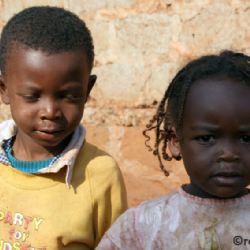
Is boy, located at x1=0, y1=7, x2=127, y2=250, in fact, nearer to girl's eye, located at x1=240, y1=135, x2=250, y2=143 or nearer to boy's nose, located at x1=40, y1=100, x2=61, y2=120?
boy's nose, located at x1=40, y1=100, x2=61, y2=120

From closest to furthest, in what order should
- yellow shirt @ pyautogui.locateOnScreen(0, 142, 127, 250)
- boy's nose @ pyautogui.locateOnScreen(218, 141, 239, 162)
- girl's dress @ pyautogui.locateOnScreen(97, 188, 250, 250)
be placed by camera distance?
boy's nose @ pyautogui.locateOnScreen(218, 141, 239, 162) < girl's dress @ pyautogui.locateOnScreen(97, 188, 250, 250) < yellow shirt @ pyautogui.locateOnScreen(0, 142, 127, 250)

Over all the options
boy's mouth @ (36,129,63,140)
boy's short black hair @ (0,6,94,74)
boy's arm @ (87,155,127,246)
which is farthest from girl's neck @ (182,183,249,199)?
boy's short black hair @ (0,6,94,74)

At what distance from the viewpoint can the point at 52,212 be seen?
2650 millimetres

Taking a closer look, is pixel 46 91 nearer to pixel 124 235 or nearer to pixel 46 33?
pixel 46 33

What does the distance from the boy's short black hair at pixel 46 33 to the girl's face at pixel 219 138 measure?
21.0 inches

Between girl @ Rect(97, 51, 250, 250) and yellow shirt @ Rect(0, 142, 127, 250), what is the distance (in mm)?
229

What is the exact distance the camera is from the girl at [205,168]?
7.37 ft

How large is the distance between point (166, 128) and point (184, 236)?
404mm

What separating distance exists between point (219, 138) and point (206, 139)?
5 cm

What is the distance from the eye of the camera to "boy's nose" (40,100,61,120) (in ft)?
8.15

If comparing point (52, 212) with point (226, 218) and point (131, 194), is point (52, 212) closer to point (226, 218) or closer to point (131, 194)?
point (226, 218)

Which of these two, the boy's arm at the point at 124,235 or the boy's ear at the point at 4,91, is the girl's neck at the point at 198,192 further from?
the boy's ear at the point at 4,91

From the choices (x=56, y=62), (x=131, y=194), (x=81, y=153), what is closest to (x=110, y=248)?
(x=81, y=153)

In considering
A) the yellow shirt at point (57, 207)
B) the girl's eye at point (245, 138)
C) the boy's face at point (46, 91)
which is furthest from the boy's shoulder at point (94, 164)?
the girl's eye at point (245, 138)
